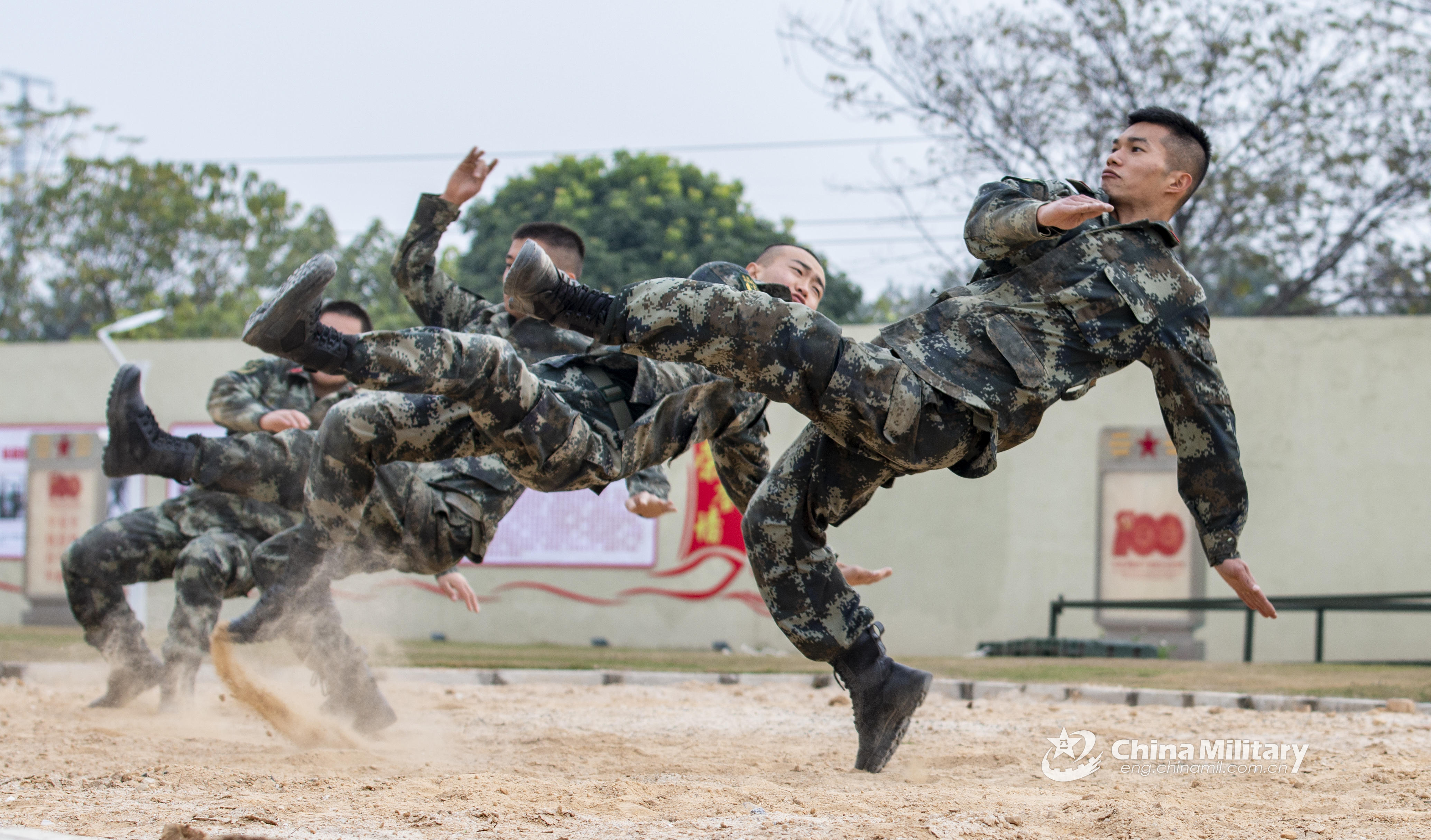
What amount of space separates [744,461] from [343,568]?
1.66m

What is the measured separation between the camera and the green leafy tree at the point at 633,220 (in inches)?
1078

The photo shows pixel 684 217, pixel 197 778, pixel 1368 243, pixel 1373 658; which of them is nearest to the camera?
pixel 197 778

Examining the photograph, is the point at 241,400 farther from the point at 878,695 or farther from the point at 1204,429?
the point at 1204,429

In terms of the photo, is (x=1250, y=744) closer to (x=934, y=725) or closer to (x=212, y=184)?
(x=934, y=725)

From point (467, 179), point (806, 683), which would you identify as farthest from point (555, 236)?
point (806, 683)

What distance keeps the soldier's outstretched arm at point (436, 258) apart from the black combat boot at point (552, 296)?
153 cm

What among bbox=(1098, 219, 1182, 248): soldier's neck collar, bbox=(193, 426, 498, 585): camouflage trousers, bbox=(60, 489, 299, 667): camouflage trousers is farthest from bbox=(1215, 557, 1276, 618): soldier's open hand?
bbox=(60, 489, 299, 667): camouflage trousers

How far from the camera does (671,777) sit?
165 inches

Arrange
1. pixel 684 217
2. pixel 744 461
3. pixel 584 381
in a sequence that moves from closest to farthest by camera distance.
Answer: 1. pixel 584 381
2. pixel 744 461
3. pixel 684 217

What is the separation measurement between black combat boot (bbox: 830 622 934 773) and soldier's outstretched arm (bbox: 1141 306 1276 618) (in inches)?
42.6

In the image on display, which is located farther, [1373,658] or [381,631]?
[1373,658]

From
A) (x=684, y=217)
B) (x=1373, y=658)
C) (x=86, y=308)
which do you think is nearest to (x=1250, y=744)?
(x=1373, y=658)

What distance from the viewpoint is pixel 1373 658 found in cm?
1272

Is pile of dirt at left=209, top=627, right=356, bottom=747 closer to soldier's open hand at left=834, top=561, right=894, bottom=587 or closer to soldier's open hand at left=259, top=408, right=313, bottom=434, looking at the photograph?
soldier's open hand at left=259, top=408, right=313, bottom=434
